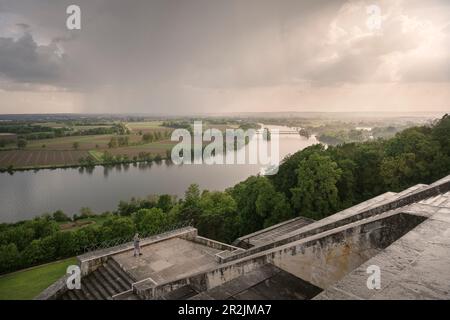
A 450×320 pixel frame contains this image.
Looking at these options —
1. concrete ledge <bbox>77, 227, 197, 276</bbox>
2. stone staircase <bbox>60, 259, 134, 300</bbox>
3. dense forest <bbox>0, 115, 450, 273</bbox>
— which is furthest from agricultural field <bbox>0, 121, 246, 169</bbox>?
stone staircase <bbox>60, 259, 134, 300</bbox>

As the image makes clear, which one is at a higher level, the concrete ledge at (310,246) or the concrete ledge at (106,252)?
the concrete ledge at (310,246)

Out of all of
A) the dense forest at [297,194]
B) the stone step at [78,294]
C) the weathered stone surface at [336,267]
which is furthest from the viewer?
the dense forest at [297,194]

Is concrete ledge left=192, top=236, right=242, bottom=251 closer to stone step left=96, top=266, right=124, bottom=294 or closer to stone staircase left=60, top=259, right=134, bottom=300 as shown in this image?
stone staircase left=60, top=259, right=134, bottom=300

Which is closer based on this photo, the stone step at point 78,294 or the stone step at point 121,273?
the stone step at point 121,273

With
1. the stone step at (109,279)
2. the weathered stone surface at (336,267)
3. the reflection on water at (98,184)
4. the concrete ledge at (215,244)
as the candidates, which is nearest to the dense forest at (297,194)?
the concrete ledge at (215,244)

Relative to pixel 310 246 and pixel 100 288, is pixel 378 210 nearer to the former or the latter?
pixel 310 246

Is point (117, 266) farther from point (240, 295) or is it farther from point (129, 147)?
point (129, 147)

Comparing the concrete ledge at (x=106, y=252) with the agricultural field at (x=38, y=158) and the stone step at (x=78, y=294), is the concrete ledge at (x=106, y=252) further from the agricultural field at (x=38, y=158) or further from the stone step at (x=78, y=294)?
the agricultural field at (x=38, y=158)

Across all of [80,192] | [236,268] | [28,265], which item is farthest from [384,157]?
[80,192]

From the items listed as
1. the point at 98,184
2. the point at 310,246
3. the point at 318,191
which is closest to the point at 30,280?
the point at 318,191
